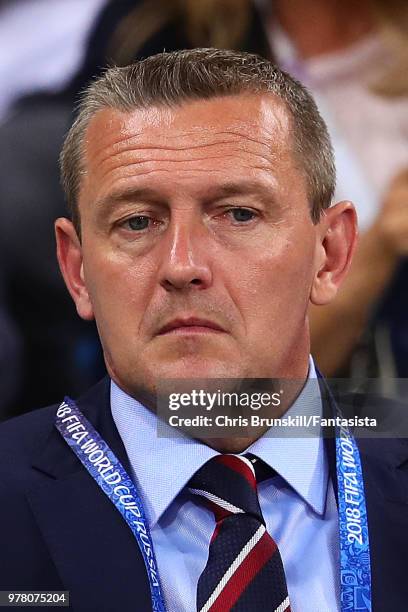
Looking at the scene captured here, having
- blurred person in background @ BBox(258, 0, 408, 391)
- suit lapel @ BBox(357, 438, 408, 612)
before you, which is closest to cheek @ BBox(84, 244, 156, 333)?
suit lapel @ BBox(357, 438, 408, 612)

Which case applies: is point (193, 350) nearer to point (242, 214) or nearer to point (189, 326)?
point (189, 326)

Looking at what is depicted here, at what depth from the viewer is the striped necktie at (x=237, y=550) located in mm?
1087

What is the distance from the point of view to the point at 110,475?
1.18 m

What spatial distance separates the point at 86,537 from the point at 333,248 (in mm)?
476

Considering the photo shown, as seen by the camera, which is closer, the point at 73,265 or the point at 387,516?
the point at 387,516

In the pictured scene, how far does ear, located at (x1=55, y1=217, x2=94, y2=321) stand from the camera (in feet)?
4.27

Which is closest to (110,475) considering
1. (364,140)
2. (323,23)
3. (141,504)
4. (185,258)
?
(141,504)

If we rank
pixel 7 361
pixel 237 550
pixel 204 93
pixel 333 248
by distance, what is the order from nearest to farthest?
pixel 237 550 → pixel 204 93 → pixel 333 248 → pixel 7 361

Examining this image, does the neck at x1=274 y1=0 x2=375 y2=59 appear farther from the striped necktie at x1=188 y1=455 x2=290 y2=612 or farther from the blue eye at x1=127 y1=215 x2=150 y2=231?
the striped necktie at x1=188 y1=455 x2=290 y2=612

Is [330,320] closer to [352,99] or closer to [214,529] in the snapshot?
[352,99]

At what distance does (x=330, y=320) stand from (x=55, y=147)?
0.59 meters

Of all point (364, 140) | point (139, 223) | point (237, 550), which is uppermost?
point (364, 140)

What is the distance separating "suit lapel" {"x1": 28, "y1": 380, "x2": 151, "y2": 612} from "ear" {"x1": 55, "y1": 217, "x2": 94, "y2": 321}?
0.17 meters

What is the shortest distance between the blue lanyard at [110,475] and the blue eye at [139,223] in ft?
0.80
